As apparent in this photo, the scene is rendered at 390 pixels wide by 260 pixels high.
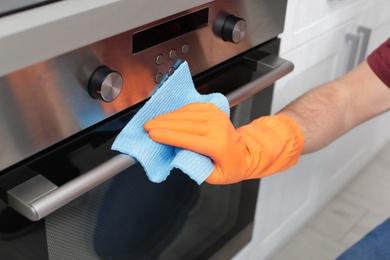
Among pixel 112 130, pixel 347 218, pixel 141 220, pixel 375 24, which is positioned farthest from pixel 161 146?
pixel 347 218

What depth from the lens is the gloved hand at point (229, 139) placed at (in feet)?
2.36

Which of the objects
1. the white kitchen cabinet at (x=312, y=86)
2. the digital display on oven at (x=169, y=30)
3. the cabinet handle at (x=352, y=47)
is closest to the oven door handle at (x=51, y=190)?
the digital display on oven at (x=169, y=30)

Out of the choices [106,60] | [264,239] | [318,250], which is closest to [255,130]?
[106,60]

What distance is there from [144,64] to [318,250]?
1.17 m

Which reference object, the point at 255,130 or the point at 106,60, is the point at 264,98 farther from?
the point at 106,60

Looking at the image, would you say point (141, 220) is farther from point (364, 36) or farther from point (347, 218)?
point (347, 218)

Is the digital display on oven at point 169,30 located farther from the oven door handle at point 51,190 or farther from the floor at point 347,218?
the floor at point 347,218

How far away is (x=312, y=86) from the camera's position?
1.33 metres

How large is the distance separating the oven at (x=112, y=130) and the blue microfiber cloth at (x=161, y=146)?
0.03 metres

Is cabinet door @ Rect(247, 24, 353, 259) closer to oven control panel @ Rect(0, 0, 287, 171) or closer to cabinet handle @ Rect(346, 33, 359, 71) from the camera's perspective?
cabinet handle @ Rect(346, 33, 359, 71)

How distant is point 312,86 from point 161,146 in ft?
2.30

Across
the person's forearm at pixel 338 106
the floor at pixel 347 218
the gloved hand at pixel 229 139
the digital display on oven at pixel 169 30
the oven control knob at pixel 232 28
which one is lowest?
the floor at pixel 347 218

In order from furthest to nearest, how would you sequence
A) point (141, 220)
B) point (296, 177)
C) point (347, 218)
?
point (347, 218), point (296, 177), point (141, 220)

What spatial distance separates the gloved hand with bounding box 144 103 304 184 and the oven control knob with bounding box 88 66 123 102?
0.06 metres
